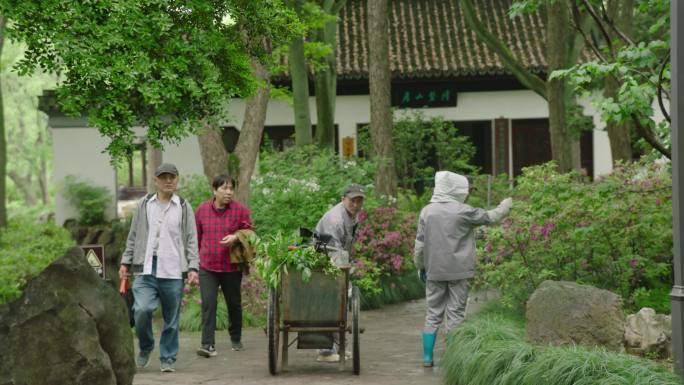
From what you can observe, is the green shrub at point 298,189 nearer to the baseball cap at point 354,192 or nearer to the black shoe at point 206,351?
the black shoe at point 206,351

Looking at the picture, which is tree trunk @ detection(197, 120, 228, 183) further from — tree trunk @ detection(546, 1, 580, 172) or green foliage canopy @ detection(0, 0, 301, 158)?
green foliage canopy @ detection(0, 0, 301, 158)

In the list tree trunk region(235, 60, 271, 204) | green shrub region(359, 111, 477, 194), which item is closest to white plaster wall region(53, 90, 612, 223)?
green shrub region(359, 111, 477, 194)

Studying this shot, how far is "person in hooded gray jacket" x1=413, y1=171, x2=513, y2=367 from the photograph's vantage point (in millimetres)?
11039

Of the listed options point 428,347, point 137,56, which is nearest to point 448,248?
point 428,347

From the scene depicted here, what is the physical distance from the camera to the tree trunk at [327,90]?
23297 millimetres

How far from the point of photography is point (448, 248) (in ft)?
36.2

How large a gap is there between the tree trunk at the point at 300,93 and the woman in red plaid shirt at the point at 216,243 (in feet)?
30.8

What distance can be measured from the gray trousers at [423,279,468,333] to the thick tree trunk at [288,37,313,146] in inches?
427

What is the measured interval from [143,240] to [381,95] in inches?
399

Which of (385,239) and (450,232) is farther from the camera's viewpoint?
(385,239)

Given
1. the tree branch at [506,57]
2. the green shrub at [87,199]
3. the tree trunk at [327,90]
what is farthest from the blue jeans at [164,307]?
the green shrub at [87,199]

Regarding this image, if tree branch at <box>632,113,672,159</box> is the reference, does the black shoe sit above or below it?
below

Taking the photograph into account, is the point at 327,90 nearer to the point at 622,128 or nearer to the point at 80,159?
the point at 622,128

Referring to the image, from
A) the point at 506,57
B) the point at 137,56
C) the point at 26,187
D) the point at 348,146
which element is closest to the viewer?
the point at 137,56
